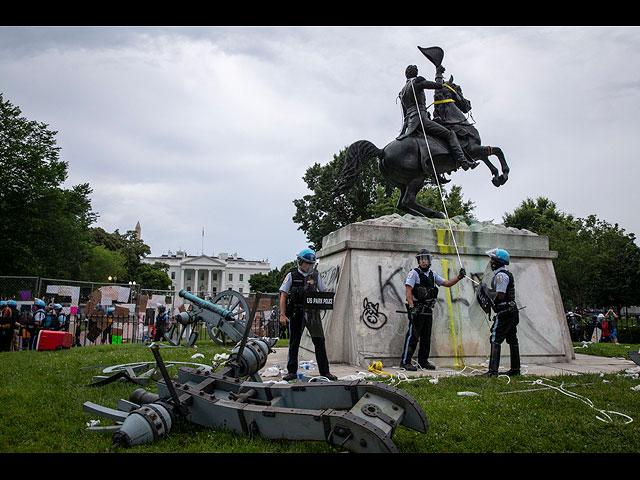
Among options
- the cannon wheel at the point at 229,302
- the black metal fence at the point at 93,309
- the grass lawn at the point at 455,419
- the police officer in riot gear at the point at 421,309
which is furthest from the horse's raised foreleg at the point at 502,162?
the black metal fence at the point at 93,309

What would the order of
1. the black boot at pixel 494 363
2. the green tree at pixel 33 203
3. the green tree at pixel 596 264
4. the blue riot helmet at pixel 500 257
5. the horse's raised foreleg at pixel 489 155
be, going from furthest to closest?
the green tree at pixel 596 264
the green tree at pixel 33 203
the horse's raised foreleg at pixel 489 155
the blue riot helmet at pixel 500 257
the black boot at pixel 494 363

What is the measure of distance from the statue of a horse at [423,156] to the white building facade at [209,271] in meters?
92.3

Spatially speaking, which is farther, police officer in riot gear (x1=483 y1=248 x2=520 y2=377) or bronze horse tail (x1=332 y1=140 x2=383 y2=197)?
bronze horse tail (x1=332 y1=140 x2=383 y2=197)

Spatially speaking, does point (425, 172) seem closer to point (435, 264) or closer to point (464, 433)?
point (435, 264)

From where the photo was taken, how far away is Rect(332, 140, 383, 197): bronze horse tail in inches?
349

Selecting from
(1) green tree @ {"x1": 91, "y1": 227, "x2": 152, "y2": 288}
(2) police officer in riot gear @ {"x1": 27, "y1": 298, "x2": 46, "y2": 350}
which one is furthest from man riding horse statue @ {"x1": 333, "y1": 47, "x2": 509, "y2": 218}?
(1) green tree @ {"x1": 91, "y1": 227, "x2": 152, "y2": 288}

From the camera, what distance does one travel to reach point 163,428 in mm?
3252

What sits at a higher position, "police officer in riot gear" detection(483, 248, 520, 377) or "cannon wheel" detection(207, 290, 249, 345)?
"cannon wheel" detection(207, 290, 249, 345)

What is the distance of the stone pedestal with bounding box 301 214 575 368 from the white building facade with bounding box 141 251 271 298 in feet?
305

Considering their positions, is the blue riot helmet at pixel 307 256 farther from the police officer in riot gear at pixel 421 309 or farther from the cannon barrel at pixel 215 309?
the cannon barrel at pixel 215 309

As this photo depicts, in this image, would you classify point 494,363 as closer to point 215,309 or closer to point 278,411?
point 278,411

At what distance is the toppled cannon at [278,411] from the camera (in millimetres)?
2699

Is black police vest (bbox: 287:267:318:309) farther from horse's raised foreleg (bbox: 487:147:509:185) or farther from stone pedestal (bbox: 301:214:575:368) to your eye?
horse's raised foreleg (bbox: 487:147:509:185)
